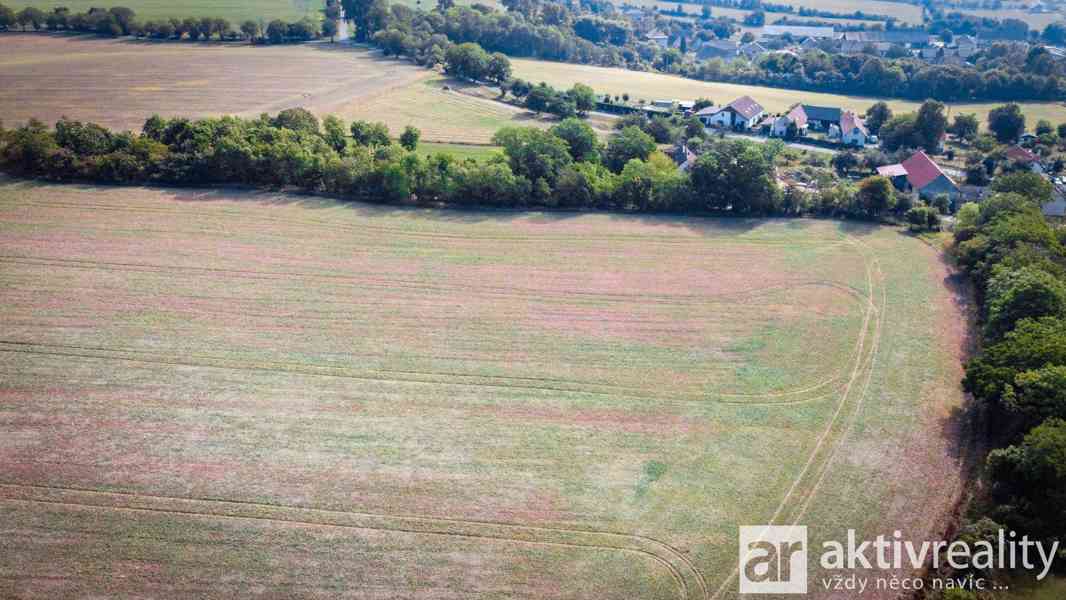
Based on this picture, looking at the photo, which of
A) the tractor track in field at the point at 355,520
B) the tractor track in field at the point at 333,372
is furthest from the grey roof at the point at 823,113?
the tractor track in field at the point at 355,520

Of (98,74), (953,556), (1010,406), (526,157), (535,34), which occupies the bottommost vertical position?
(953,556)

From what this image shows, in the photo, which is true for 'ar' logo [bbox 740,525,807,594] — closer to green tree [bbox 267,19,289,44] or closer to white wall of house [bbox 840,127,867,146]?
white wall of house [bbox 840,127,867,146]

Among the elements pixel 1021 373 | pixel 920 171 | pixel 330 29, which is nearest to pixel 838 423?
pixel 1021 373

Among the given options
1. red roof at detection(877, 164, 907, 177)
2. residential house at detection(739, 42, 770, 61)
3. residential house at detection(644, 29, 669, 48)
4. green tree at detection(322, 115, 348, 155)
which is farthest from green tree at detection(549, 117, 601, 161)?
residential house at detection(644, 29, 669, 48)

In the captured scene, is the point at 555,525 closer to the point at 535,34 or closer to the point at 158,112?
the point at 158,112

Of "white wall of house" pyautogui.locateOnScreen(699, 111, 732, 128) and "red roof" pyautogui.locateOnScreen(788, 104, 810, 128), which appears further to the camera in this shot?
"white wall of house" pyautogui.locateOnScreen(699, 111, 732, 128)

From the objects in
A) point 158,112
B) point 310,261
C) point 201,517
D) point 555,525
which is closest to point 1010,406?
point 555,525
